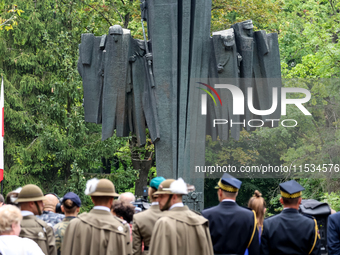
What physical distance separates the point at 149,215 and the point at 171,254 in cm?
97

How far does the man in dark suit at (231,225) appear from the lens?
5.29 m

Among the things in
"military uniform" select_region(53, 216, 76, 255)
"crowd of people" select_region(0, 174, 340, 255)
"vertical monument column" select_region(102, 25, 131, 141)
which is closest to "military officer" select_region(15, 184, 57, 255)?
"crowd of people" select_region(0, 174, 340, 255)

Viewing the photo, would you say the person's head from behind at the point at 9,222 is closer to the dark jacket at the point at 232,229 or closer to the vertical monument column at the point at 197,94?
the dark jacket at the point at 232,229

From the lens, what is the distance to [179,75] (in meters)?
9.88

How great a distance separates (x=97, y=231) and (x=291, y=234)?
6.09 feet

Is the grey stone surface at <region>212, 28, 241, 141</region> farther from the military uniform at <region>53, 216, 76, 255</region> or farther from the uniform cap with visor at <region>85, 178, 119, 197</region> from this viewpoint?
the uniform cap with visor at <region>85, 178, 119, 197</region>

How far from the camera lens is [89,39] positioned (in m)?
10.2

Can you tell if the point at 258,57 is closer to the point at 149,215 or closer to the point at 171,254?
the point at 149,215

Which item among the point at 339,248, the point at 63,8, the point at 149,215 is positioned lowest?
the point at 339,248

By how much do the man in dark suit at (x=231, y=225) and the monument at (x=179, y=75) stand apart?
13.8 ft

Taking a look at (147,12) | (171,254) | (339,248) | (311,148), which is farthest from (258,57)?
(311,148)

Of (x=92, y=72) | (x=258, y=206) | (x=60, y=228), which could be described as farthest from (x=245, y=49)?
(x=60, y=228)

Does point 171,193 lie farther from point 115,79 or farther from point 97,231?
point 115,79

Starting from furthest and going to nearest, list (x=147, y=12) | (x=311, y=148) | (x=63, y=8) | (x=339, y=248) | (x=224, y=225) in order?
(x=63, y=8), (x=311, y=148), (x=147, y=12), (x=339, y=248), (x=224, y=225)
